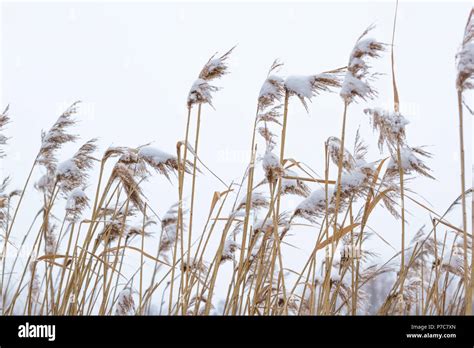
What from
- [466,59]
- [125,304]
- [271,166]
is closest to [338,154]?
[271,166]

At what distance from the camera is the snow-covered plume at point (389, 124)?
1996 millimetres

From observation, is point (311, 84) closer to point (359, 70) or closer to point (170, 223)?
point (359, 70)

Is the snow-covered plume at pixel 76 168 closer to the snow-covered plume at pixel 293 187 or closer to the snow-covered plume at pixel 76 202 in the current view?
the snow-covered plume at pixel 76 202

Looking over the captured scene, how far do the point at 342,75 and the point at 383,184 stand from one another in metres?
0.48

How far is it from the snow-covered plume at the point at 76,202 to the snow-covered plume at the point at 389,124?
1321 mm

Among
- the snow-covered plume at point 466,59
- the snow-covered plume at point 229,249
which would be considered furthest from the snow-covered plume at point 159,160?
the snow-covered plume at point 466,59

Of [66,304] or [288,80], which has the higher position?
[288,80]

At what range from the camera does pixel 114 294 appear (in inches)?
122

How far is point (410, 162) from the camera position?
7.00 feet

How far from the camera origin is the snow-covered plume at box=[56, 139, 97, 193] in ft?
8.34
